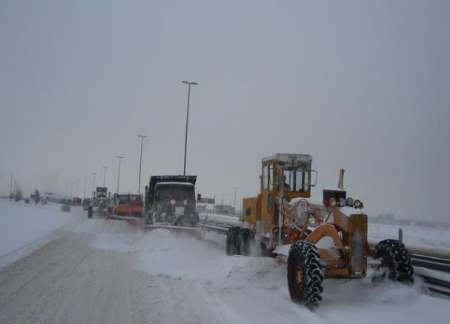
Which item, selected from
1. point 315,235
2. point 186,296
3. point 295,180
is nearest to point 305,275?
point 315,235

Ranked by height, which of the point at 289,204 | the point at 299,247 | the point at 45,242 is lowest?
the point at 45,242

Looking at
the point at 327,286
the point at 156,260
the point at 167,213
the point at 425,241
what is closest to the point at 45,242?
the point at 167,213

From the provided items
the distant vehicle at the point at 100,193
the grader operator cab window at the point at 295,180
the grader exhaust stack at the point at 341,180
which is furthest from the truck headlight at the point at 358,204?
the distant vehicle at the point at 100,193

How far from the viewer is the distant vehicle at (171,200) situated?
73.3 ft

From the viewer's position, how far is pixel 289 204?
11.5 metres

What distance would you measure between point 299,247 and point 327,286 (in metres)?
1.70

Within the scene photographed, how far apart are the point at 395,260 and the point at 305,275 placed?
199cm

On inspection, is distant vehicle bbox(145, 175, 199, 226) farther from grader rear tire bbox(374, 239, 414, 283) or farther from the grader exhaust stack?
grader rear tire bbox(374, 239, 414, 283)

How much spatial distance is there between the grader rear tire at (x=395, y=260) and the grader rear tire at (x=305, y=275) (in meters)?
1.69

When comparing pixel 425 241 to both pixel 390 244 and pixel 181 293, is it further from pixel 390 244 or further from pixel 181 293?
pixel 181 293

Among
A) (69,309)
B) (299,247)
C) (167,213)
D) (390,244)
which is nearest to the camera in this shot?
(69,309)

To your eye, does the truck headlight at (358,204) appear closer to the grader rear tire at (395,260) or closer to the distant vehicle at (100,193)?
the grader rear tire at (395,260)

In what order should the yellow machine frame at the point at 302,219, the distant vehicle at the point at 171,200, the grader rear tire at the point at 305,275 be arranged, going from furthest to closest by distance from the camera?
the distant vehicle at the point at 171,200
the yellow machine frame at the point at 302,219
the grader rear tire at the point at 305,275

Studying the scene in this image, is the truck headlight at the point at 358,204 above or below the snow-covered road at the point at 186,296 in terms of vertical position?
above
